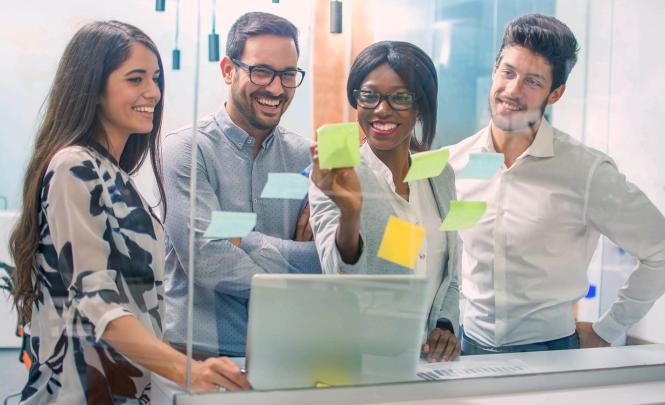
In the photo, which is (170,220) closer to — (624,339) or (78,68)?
(78,68)

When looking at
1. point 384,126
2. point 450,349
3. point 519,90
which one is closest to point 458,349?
point 450,349

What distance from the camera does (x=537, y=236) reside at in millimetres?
1865

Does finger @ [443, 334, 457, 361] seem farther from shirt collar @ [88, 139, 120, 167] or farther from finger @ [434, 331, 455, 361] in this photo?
shirt collar @ [88, 139, 120, 167]

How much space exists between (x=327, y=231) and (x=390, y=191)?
20 centimetres

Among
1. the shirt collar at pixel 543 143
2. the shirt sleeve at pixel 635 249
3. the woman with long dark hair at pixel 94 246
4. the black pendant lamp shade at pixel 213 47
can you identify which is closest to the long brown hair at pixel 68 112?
the woman with long dark hair at pixel 94 246

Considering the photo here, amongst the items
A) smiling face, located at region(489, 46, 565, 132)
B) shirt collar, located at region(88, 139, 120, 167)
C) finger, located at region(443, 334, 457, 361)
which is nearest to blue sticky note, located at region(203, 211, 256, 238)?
shirt collar, located at region(88, 139, 120, 167)

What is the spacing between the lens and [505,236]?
1858mm

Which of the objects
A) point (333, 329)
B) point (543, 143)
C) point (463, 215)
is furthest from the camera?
point (543, 143)

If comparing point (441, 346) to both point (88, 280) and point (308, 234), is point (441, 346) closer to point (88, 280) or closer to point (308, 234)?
point (308, 234)

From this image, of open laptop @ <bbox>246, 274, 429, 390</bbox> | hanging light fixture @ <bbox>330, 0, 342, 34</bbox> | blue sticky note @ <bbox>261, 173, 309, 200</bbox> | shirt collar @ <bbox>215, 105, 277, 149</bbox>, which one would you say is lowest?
open laptop @ <bbox>246, 274, 429, 390</bbox>

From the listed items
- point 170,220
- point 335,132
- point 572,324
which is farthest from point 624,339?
point 170,220

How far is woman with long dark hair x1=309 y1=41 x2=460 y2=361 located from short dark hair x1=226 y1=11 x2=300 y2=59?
176 millimetres

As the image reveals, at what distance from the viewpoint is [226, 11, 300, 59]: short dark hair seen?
60.3 inches

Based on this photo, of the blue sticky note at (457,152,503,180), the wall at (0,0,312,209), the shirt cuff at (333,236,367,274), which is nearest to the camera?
the wall at (0,0,312,209)
